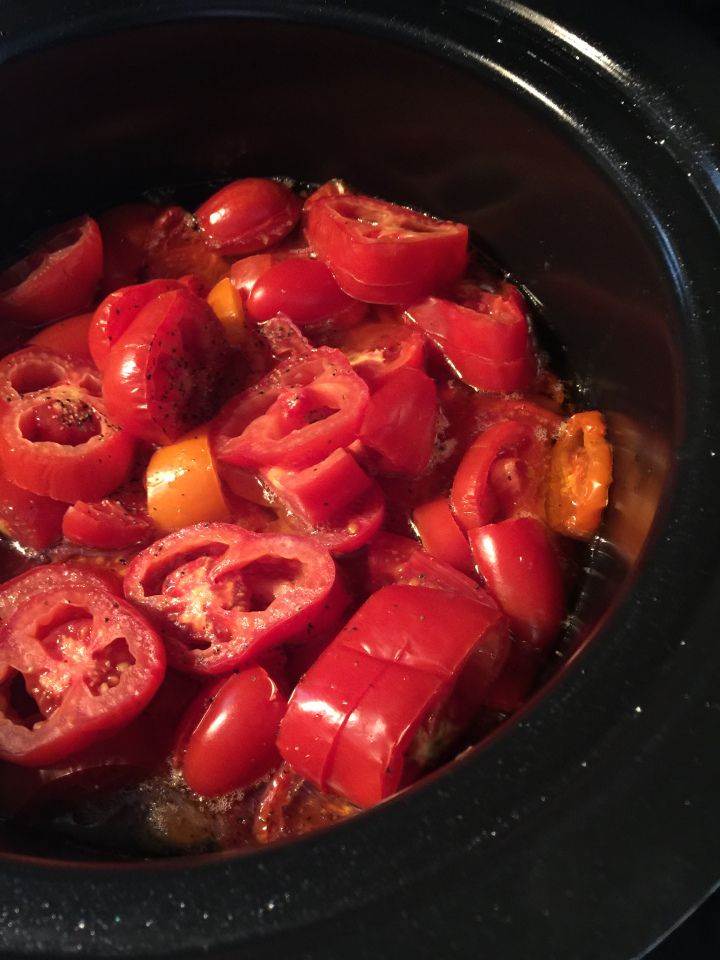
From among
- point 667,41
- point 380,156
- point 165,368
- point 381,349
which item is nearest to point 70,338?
point 165,368

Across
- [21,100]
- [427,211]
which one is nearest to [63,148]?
[21,100]

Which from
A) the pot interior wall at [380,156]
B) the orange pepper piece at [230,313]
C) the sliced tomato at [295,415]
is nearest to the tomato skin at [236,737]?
the sliced tomato at [295,415]

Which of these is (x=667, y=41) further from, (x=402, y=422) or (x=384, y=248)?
(x=402, y=422)

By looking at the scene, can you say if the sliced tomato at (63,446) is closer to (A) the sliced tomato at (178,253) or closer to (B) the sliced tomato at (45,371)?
(B) the sliced tomato at (45,371)

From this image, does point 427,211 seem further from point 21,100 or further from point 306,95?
point 21,100

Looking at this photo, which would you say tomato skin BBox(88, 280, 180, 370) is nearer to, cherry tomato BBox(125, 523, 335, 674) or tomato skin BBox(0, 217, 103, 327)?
tomato skin BBox(0, 217, 103, 327)

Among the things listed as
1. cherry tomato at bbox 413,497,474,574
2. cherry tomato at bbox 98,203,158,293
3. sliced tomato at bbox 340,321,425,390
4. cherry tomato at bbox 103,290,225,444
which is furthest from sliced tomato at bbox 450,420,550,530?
cherry tomato at bbox 98,203,158,293
